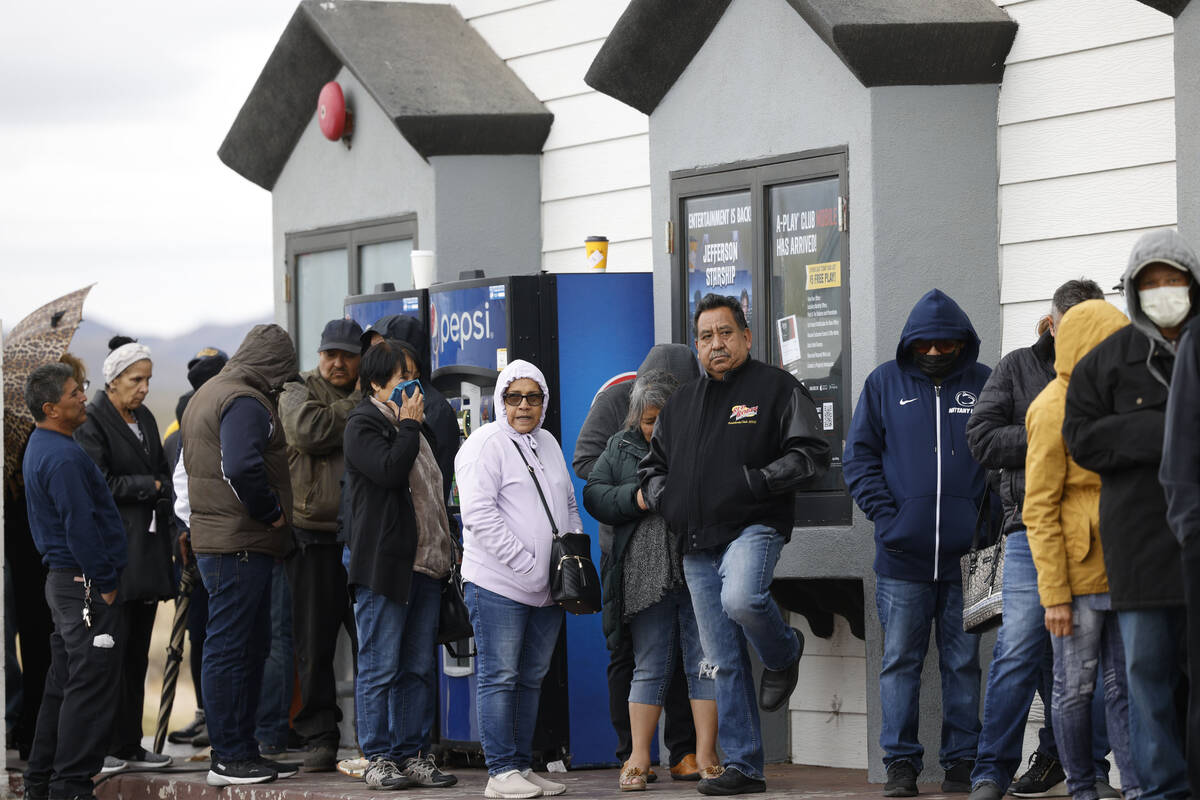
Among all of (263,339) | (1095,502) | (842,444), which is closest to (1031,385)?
(1095,502)

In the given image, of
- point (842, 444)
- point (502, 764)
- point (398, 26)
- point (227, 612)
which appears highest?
point (398, 26)

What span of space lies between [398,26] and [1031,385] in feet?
16.0

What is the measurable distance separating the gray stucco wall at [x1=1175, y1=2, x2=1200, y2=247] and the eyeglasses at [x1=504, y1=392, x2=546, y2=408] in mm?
2483

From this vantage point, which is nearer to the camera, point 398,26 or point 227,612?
point 227,612

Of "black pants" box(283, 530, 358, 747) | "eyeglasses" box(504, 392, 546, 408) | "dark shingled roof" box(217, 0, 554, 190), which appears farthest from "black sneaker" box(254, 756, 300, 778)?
"dark shingled roof" box(217, 0, 554, 190)

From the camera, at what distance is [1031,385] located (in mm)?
6793

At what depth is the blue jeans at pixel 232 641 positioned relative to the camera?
26.6 ft

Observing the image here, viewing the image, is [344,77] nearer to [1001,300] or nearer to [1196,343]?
[1001,300]

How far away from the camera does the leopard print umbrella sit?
30.5 ft

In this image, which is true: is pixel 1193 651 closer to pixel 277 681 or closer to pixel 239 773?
pixel 239 773

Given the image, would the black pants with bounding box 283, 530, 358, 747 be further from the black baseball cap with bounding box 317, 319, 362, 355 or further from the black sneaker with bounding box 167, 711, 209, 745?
the black sneaker with bounding box 167, 711, 209, 745

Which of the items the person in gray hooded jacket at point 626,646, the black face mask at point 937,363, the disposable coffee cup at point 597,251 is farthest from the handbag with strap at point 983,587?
the disposable coffee cup at point 597,251

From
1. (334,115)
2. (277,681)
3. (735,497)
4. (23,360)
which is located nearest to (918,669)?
(735,497)

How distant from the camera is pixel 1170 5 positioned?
6934 mm
